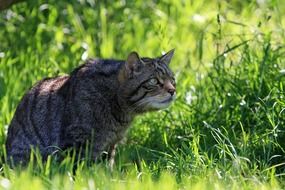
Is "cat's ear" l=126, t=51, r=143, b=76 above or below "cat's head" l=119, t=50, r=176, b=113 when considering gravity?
above

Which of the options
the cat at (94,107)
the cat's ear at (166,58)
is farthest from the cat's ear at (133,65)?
the cat's ear at (166,58)

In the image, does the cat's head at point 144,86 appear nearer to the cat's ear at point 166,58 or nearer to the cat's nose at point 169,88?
the cat's nose at point 169,88

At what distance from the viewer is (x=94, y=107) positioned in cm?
A: 607

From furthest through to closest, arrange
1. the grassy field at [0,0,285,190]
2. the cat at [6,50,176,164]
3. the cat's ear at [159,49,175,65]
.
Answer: the cat's ear at [159,49,175,65] → the cat at [6,50,176,164] → the grassy field at [0,0,285,190]

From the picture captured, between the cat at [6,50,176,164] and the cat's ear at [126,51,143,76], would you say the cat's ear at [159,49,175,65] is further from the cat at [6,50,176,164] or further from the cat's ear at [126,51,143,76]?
the cat's ear at [126,51,143,76]

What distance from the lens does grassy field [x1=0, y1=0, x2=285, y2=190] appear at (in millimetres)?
5262

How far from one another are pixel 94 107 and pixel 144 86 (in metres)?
0.38

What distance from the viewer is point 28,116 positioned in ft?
20.7

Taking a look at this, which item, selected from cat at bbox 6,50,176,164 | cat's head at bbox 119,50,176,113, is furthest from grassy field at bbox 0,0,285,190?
cat's head at bbox 119,50,176,113

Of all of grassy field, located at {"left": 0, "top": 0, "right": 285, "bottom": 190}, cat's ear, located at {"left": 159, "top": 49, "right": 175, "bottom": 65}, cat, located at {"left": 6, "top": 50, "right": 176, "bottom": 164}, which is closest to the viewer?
grassy field, located at {"left": 0, "top": 0, "right": 285, "bottom": 190}

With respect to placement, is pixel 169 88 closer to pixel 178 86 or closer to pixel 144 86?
pixel 144 86

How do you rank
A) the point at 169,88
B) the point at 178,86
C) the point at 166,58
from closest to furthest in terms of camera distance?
the point at 169,88
the point at 166,58
the point at 178,86

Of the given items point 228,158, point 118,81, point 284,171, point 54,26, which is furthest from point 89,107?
point 54,26

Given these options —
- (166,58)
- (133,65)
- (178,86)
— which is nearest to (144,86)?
(133,65)
